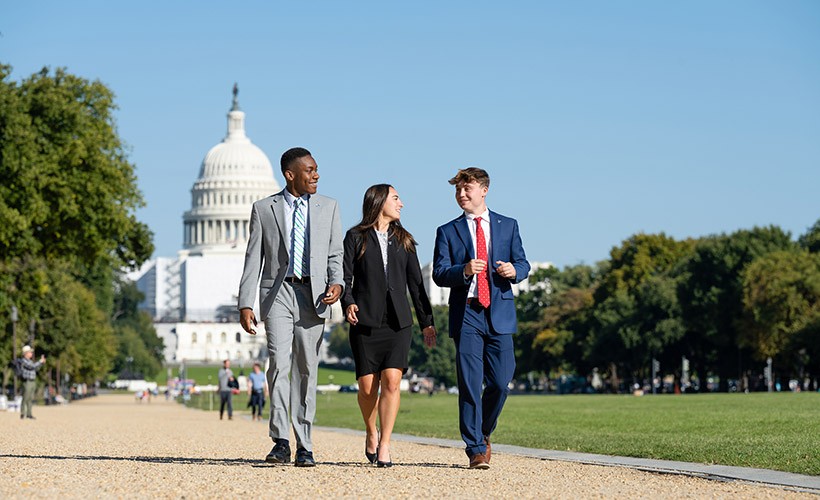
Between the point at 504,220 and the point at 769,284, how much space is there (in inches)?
2371

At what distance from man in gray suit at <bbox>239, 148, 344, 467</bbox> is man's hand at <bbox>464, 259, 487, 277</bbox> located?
3.21 ft

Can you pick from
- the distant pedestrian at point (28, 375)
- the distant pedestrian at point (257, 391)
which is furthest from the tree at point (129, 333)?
the distant pedestrian at point (28, 375)

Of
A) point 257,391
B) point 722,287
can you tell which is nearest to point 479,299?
point 257,391

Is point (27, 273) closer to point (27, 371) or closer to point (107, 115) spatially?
point (107, 115)

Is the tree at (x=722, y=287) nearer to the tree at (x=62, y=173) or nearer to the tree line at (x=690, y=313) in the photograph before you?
the tree line at (x=690, y=313)

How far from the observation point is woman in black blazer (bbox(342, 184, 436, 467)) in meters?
12.6

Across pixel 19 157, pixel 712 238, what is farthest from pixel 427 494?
pixel 712 238

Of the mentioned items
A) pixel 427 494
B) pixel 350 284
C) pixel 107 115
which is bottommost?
pixel 427 494

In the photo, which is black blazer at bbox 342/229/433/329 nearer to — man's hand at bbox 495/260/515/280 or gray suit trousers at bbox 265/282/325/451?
gray suit trousers at bbox 265/282/325/451

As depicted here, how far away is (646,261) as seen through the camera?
99125 mm

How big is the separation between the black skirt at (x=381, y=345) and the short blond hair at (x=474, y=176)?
46.7 inches

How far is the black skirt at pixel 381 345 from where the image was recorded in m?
12.6

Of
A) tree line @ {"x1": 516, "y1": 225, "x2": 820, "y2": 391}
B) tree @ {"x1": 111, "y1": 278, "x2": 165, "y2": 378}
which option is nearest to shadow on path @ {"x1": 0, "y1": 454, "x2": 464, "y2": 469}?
tree line @ {"x1": 516, "y1": 225, "x2": 820, "y2": 391}

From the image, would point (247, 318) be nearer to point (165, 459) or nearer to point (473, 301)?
point (473, 301)
